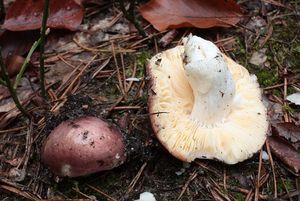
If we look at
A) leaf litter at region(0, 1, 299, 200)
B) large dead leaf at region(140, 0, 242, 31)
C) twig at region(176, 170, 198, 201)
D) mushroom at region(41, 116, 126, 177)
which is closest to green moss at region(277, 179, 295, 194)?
leaf litter at region(0, 1, 299, 200)

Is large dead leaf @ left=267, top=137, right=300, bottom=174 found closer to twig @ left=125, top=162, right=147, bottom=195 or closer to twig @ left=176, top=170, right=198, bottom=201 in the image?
twig @ left=176, top=170, right=198, bottom=201

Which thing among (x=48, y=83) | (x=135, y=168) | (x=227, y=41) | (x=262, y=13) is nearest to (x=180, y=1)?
(x=227, y=41)

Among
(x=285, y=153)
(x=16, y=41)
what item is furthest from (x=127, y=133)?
(x=16, y=41)

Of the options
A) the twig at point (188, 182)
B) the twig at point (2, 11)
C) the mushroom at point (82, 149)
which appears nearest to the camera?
the mushroom at point (82, 149)

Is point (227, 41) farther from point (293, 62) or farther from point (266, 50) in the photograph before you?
point (293, 62)

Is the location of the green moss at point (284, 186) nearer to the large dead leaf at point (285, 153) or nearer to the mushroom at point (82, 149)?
the large dead leaf at point (285, 153)

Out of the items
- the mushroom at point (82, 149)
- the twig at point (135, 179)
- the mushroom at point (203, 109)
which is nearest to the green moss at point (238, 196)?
the mushroom at point (203, 109)
